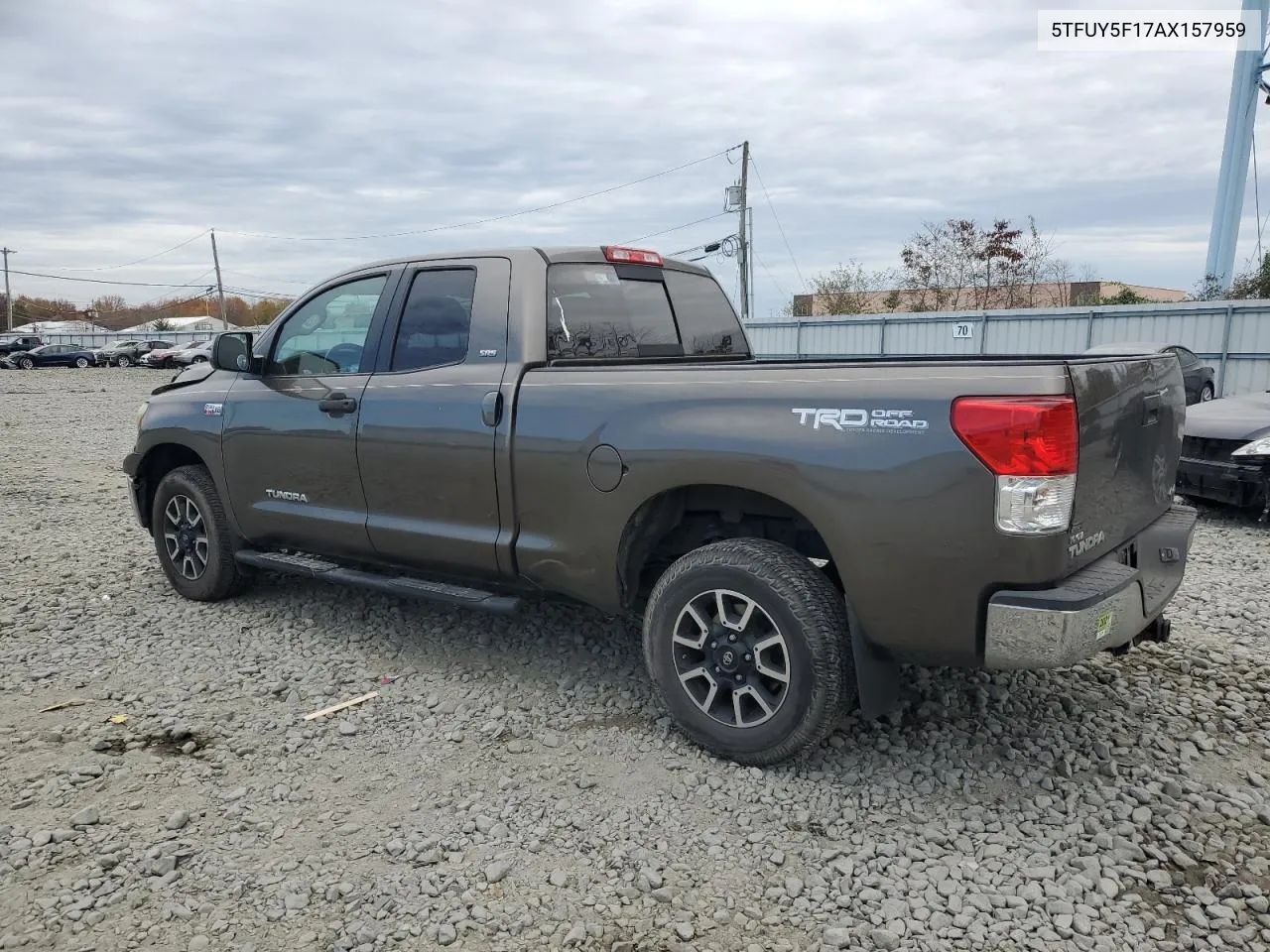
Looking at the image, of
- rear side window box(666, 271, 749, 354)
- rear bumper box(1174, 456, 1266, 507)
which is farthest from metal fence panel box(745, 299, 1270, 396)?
rear side window box(666, 271, 749, 354)

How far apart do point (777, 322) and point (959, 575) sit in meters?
24.9

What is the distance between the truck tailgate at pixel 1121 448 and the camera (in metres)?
2.95

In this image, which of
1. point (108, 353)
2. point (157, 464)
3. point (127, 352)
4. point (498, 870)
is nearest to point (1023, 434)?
point (498, 870)

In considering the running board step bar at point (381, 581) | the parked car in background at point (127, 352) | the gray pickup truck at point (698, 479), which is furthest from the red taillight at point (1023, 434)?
the parked car in background at point (127, 352)

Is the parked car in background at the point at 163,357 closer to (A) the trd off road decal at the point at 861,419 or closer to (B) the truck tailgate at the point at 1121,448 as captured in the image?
(A) the trd off road decal at the point at 861,419

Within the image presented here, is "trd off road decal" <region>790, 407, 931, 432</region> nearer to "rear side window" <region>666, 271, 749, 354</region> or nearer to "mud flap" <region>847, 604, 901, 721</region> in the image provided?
"mud flap" <region>847, 604, 901, 721</region>

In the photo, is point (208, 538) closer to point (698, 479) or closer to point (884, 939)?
point (698, 479)

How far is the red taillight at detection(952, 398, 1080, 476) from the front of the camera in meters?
2.80

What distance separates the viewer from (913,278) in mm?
36438

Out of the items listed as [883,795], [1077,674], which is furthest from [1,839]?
[1077,674]

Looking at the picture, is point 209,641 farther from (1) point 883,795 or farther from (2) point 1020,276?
(2) point 1020,276

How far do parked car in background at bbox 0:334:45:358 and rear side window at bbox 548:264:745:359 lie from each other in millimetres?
45454

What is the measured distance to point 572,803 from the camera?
3.30 meters

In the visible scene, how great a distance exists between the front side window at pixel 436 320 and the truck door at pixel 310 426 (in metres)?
0.18
